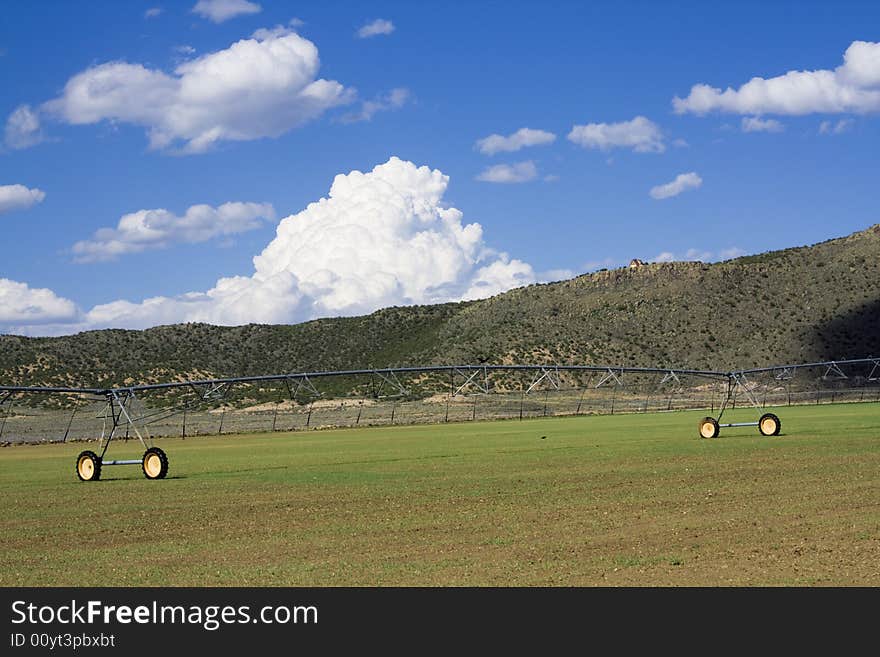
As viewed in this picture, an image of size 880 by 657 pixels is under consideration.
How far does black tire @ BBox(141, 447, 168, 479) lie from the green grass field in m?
0.43

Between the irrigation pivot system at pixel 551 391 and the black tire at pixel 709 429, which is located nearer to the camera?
the black tire at pixel 709 429

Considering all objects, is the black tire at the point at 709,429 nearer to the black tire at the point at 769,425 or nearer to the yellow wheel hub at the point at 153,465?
the black tire at the point at 769,425

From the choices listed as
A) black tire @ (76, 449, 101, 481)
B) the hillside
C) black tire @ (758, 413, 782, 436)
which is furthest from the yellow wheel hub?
the hillside

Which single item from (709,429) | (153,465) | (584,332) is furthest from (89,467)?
(584,332)

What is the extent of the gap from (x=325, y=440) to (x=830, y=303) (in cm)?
10450

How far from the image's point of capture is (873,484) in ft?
89.6

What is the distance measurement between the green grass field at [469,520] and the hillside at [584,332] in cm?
10309

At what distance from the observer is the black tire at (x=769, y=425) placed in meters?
51.4

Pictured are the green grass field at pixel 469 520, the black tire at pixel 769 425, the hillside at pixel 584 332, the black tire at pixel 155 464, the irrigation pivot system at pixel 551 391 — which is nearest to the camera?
the green grass field at pixel 469 520

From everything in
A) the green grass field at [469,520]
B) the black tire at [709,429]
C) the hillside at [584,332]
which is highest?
the hillside at [584,332]

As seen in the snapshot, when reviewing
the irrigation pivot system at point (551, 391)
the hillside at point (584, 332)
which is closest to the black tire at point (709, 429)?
the irrigation pivot system at point (551, 391)

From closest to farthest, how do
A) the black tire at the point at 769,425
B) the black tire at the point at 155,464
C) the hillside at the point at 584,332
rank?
the black tire at the point at 155,464
the black tire at the point at 769,425
the hillside at the point at 584,332

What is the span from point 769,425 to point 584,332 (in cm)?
10291
